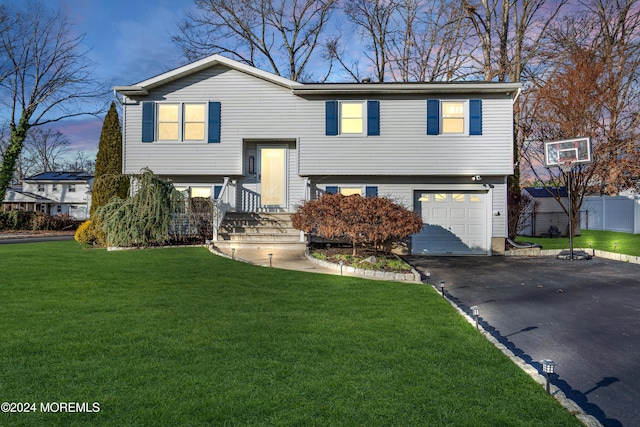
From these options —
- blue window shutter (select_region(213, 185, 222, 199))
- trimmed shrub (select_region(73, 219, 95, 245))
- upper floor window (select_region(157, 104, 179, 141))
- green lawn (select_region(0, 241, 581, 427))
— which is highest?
upper floor window (select_region(157, 104, 179, 141))

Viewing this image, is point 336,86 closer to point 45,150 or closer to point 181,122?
point 181,122

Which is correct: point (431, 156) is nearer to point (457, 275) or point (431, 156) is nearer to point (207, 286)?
point (457, 275)

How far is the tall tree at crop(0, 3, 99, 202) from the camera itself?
2717 centimetres

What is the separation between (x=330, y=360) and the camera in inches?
137

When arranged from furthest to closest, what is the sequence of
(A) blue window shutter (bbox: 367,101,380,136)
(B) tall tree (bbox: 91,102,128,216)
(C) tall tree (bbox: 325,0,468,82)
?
(C) tall tree (bbox: 325,0,468,82), (B) tall tree (bbox: 91,102,128,216), (A) blue window shutter (bbox: 367,101,380,136)

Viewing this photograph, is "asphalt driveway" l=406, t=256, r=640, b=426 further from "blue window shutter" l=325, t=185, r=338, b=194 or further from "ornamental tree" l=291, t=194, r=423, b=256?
"blue window shutter" l=325, t=185, r=338, b=194

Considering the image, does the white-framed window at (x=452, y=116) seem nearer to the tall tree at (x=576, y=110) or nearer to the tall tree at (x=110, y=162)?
the tall tree at (x=576, y=110)

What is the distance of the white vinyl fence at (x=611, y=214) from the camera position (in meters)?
19.0

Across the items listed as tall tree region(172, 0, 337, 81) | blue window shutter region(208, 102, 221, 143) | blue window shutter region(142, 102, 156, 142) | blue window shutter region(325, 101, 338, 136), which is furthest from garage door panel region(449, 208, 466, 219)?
tall tree region(172, 0, 337, 81)

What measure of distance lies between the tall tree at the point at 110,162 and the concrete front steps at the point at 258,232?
193 inches

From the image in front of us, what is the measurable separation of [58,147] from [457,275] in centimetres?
6038

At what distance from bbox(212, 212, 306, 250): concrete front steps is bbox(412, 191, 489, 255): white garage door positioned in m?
4.38

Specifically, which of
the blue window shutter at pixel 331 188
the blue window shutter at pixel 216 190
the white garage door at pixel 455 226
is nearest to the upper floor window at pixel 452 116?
the white garage door at pixel 455 226

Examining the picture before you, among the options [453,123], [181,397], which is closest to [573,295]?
[181,397]
